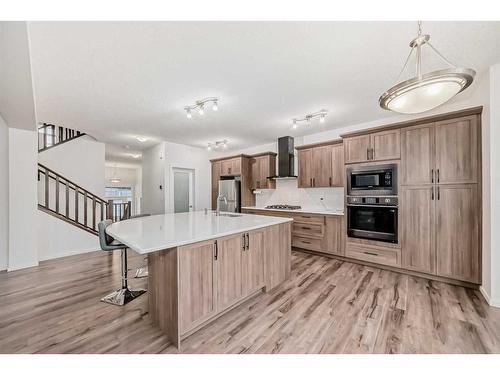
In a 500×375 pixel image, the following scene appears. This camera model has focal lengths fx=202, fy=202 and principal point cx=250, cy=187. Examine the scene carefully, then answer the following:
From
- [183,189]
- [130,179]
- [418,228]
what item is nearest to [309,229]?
[418,228]

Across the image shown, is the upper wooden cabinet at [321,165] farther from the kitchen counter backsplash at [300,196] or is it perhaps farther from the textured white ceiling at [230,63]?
the textured white ceiling at [230,63]

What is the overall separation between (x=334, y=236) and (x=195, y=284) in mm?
2867

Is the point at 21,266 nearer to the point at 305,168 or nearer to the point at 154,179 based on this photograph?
the point at 154,179

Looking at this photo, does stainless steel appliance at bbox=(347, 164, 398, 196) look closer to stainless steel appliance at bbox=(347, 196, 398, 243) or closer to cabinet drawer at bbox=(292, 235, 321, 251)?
stainless steel appliance at bbox=(347, 196, 398, 243)

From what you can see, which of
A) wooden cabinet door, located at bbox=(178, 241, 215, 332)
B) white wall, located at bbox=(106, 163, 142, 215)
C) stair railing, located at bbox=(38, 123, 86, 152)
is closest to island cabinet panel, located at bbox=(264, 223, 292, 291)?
wooden cabinet door, located at bbox=(178, 241, 215, 332)

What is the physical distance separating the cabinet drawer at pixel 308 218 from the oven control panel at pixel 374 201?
2.05 ft

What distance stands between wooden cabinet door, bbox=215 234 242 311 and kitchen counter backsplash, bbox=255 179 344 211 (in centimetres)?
293

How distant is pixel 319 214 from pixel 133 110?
3740mm

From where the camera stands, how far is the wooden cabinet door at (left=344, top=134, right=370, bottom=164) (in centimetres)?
341

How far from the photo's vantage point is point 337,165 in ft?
13.1

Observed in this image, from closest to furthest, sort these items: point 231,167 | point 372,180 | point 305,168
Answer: point 372,180
point 305,168
point 231,167

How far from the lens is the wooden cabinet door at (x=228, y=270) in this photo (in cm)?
197

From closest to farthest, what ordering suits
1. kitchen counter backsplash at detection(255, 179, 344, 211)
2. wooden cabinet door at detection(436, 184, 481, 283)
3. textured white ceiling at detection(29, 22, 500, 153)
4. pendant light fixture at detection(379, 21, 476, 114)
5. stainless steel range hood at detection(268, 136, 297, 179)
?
pendant light fixture at detection(379, 21, 476, 114) → textured white ceiling at detection(29, 22, 500, 153) → wooden cabinet door at detection(436, 184, 481, 283) → kitchen counter backsplash at detection(255, 179, 344, 211) → stainless steel range hood at detection(268, 136, 297, 179)
